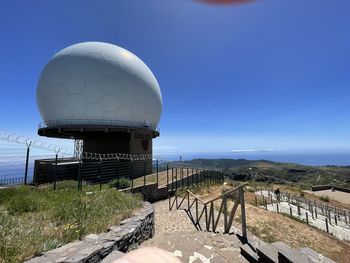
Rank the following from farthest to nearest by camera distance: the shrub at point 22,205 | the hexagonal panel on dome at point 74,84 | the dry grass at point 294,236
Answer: the hexagonal panel on dome at point 74,84 < the dry grass at point 294,236 < the shrub at point 22,205

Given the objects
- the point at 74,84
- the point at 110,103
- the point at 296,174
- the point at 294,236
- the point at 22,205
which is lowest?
the point at 296,174

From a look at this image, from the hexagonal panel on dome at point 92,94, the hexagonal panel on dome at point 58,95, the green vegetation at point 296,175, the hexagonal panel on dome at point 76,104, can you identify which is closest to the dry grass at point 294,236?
the hexagonal panel on dome at point 92,94

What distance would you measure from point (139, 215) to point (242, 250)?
340cm

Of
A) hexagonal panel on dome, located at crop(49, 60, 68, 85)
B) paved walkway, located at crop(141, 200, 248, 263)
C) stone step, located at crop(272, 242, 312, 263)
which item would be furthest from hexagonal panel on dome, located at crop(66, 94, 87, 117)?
stone step, located at crop(272, 242, 312, 263)

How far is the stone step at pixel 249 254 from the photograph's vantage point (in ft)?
14.8

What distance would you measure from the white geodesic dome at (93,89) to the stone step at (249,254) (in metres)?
17.9

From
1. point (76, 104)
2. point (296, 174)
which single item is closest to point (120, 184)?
point (76, 104)

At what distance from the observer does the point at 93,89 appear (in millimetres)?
20750

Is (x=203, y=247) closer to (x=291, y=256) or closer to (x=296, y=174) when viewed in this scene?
(x=291, y=256)

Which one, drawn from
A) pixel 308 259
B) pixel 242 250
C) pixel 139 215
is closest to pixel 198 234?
pixel 242 250

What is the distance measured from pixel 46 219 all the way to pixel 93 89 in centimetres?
1717

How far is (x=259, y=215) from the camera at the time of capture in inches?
453

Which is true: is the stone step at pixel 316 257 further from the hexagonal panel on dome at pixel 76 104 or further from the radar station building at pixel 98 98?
the hexagonal panel on dome at pixel 76 104

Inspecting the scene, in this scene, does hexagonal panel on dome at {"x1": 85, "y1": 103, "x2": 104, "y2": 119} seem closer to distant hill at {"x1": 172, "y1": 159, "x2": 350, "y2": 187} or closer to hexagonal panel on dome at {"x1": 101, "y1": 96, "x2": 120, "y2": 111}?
hexagonal panel on dome at {"x1": 101, "y1": 96, "x2": 120, "y2": 111}
